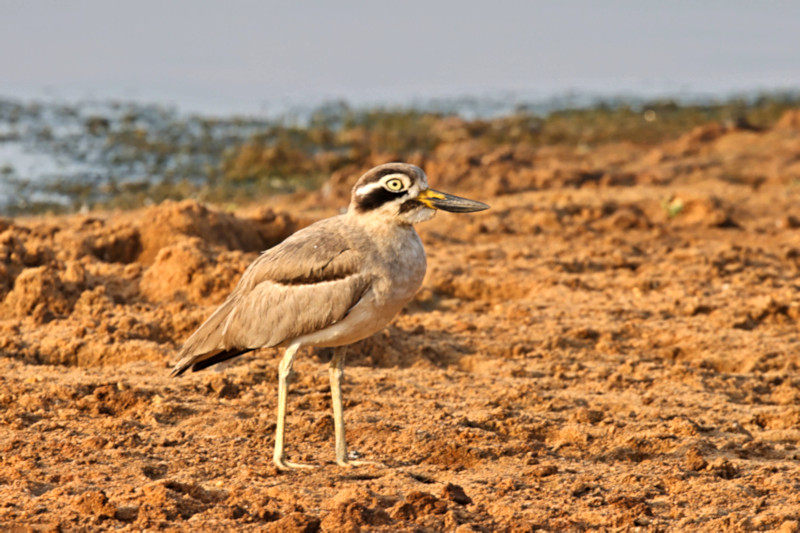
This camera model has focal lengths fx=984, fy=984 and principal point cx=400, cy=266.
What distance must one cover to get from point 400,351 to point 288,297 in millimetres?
1970

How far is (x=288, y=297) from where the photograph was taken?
562 centimetres

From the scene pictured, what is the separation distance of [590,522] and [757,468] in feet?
4.34

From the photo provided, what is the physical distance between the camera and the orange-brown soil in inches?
194

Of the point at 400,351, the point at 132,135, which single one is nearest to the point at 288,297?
the point at 400,351

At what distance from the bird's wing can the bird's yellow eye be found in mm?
384

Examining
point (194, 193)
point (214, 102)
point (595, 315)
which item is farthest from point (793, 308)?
point (214, 102)

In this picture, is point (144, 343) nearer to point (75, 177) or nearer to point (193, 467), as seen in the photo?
point (193, 467)

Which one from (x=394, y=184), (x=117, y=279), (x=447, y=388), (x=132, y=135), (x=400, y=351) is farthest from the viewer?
(x=132, y=135)

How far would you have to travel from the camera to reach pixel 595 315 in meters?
8.42

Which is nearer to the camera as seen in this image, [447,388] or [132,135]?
[447,388]

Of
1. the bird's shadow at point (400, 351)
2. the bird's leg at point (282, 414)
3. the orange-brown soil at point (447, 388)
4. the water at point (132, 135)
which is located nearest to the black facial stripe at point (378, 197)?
the bird's leg at point (282, 414)

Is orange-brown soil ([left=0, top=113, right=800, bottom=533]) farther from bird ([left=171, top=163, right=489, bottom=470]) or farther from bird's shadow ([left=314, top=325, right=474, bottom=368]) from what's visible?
bird ([left=171, top=163, right=489, bottom=470])

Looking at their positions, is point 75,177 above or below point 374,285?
above

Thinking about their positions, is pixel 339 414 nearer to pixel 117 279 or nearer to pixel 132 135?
pixel 117 279
